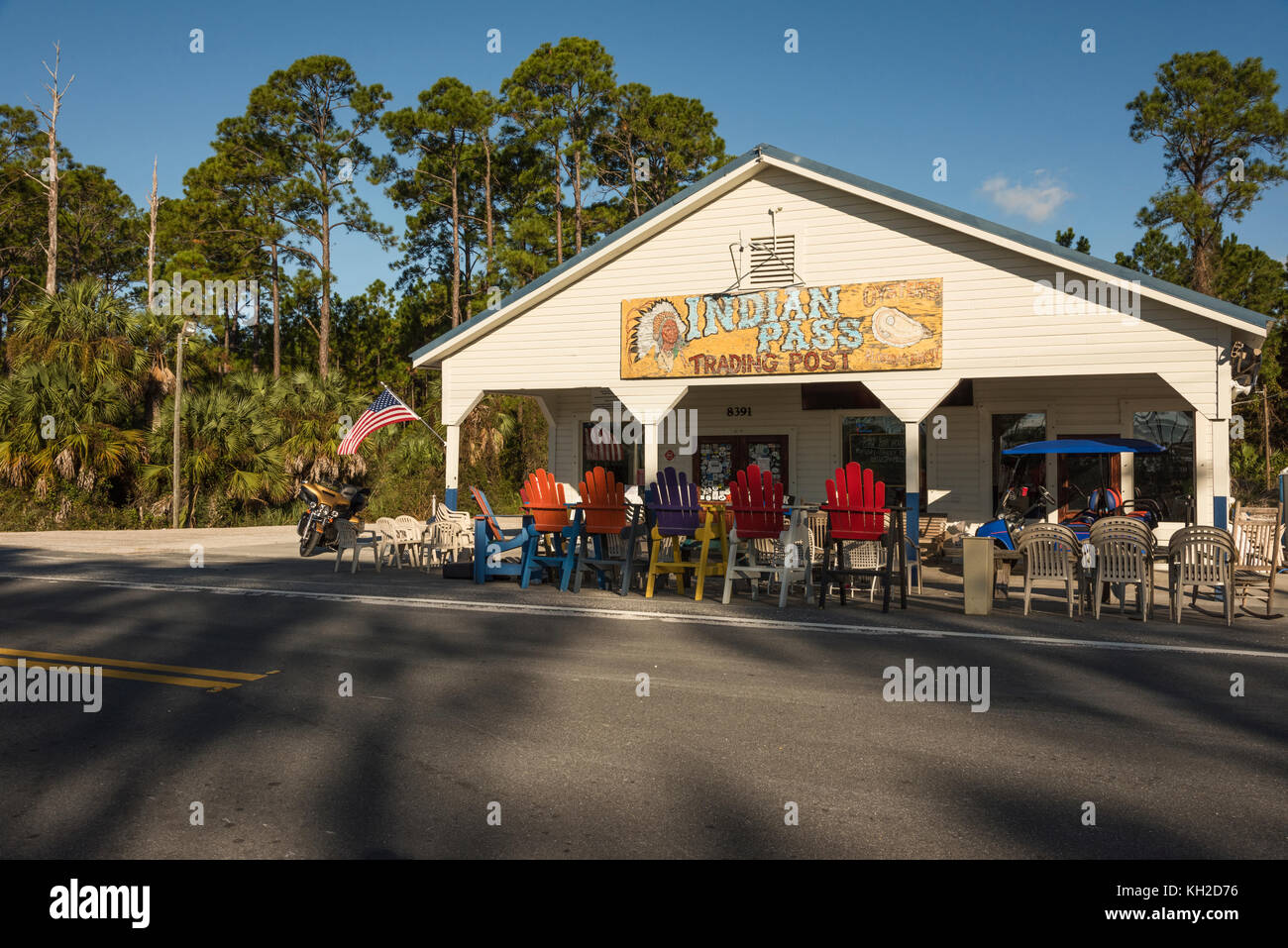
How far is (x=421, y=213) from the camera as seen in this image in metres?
43.5

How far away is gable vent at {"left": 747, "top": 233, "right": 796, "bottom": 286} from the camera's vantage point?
53.0ft

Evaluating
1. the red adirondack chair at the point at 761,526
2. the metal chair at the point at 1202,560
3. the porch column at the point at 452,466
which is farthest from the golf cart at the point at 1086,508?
the porch column at the point at 452,466

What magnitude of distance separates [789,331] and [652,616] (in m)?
6.87

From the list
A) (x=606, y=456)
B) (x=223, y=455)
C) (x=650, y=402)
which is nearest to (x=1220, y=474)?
(x=650, y=402)

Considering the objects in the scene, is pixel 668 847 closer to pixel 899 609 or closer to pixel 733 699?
pixel 733 699

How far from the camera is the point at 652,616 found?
10.8 metres

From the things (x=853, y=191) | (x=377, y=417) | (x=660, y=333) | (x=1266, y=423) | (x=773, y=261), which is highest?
(x=853, y=191)

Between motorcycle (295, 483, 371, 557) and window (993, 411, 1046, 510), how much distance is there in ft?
39.0

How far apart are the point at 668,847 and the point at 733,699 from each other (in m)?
2.76

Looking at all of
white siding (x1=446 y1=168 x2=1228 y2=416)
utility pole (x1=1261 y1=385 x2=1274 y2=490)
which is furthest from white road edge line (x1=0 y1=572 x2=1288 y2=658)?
utility pole (x1=1261 y1=385 x2=1274 y2=490)

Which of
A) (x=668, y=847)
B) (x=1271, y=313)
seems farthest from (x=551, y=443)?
(x=1271, y=313)

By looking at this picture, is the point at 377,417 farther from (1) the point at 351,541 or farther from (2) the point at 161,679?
(2) the point at 161,679

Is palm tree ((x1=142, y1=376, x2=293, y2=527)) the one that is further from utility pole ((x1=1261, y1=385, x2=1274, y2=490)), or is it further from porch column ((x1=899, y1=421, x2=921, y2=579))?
utility pole ((x1=1261, y1=385, x2=1274, y2=490))

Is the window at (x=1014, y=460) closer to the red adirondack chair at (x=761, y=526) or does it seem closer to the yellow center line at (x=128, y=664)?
the red adirondack chair at (x=761, y=526)
